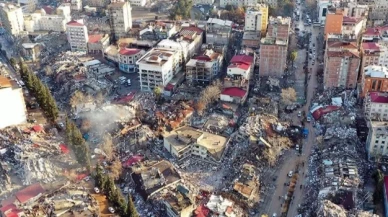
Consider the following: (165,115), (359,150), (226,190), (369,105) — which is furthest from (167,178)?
(369,105)

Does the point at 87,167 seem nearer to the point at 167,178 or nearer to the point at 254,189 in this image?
the point at 167,178

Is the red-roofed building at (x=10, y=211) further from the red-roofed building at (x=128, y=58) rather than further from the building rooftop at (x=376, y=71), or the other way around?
the building rooftop at (x=376, y=71)

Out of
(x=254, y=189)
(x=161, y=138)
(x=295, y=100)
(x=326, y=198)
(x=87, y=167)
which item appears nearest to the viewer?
(x=326, y=198)

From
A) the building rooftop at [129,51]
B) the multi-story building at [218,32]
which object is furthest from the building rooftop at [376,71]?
the building rooftop at [129,51]

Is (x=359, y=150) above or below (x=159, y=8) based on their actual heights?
below

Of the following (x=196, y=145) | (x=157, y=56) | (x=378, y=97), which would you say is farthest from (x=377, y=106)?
(x=157, y=56)

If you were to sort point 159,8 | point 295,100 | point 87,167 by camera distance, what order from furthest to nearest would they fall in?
point 159,8, point 295,100, point 87,167

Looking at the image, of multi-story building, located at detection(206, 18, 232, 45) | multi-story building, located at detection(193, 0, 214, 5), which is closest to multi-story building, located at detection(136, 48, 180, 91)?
multi-story building, located at detection(206, 18, 232, 45)

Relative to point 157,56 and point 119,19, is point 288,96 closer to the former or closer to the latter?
point 157,56
